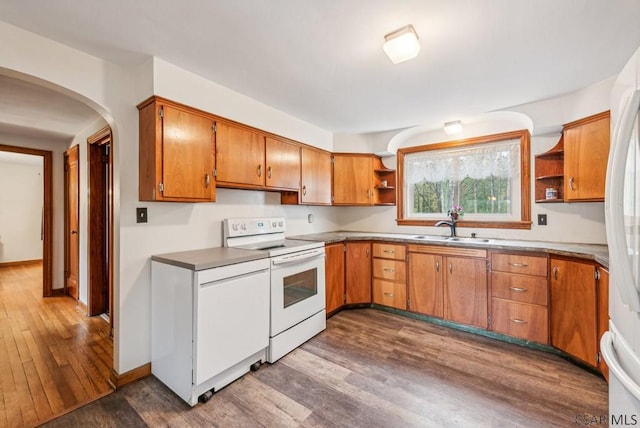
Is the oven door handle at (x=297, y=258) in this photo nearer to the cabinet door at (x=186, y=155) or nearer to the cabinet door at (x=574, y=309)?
the cabinet door at (x=186, y=155)

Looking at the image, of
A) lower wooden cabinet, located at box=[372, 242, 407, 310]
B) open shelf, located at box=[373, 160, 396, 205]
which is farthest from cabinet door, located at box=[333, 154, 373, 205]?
lower wooden cabinet, located at box=[372, 242, 407, 310]

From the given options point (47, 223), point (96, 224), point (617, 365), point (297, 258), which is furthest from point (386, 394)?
point (47, 223)

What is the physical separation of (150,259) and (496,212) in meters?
3.60

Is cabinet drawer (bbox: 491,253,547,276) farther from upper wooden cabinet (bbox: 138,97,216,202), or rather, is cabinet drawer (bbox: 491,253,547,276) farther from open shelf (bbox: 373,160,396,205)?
upper wooden cabinet (bbox: 138,97,216,202)

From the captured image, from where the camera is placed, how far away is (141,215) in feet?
6.73

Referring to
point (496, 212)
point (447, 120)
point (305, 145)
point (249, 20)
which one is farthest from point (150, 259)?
point (496, 212)

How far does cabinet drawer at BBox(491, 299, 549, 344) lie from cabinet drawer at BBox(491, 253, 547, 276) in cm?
31

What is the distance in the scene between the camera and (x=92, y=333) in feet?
9.10

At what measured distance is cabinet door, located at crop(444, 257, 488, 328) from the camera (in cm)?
268

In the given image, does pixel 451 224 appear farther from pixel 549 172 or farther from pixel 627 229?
pixel 627 229

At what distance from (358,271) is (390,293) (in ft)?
1.51

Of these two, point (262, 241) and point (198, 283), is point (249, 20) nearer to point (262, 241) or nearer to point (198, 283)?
point (198, 283)

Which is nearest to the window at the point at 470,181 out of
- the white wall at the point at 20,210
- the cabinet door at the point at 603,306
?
the cabinet door at the point at 603,306

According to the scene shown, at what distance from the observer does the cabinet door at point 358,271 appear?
11.1ft
